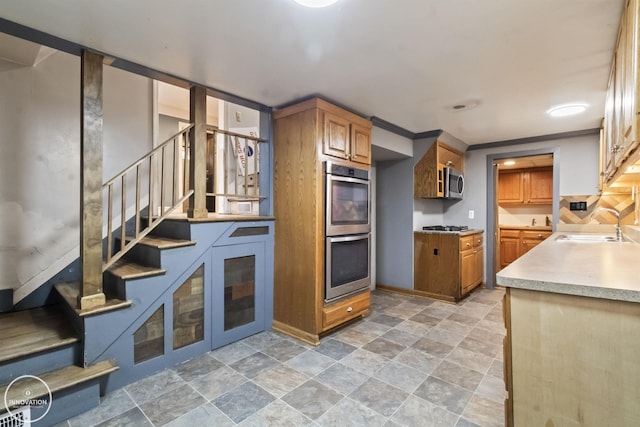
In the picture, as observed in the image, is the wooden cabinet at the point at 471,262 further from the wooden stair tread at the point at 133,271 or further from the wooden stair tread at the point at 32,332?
the wooden stair tread at the point at 32,332

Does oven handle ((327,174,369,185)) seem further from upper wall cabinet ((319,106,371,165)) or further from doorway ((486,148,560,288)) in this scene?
doorway ((486,148,560,288))

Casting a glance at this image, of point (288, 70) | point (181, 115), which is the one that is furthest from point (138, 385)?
point (181, 115)

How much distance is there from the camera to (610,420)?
1030 millimetres

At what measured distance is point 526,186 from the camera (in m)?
5.70

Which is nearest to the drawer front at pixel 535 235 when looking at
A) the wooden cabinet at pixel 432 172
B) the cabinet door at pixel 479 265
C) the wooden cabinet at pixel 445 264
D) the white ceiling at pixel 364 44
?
the cabinet door at pixel 479 265

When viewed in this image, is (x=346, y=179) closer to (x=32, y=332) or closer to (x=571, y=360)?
(x=571, y=360)

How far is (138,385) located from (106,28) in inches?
85.8

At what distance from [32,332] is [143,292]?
698mm

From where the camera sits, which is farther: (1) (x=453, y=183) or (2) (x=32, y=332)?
(1) (x=453, y=183)

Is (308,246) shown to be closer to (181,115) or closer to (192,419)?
(192,419)

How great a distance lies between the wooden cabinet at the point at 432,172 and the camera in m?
3.94

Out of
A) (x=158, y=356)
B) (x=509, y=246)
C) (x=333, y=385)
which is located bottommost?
(x=333, y=385)

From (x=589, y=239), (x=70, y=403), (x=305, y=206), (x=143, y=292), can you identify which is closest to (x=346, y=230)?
(x=305, y=206)

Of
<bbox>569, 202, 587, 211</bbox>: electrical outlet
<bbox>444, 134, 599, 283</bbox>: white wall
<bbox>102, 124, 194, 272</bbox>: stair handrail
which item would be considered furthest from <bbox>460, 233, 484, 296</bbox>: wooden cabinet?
<bbox>102, 124, 194, 272</bbox>: stair handrail
